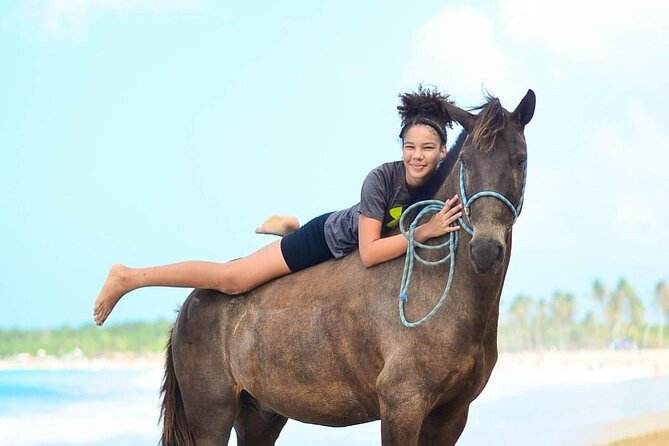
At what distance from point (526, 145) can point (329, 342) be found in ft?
4.56

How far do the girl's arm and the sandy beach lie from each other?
580 centimetres

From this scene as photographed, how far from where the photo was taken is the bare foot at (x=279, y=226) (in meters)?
5.72

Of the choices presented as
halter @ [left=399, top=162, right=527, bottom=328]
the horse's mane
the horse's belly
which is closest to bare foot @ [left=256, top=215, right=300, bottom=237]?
the horse's belly

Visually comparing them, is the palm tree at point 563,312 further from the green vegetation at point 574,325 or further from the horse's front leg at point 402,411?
the horse's front leg at point 402,411

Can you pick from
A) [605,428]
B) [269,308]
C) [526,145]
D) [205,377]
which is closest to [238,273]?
[269,308]

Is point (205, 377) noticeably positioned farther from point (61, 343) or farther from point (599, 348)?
point (599, 348)

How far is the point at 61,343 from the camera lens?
39656mm

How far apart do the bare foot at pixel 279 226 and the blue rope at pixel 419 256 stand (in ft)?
4.05

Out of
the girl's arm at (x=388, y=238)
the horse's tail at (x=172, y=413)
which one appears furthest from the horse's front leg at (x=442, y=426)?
the horse's tail at (x=172, y=413)

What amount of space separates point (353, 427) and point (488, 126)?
1264 cm

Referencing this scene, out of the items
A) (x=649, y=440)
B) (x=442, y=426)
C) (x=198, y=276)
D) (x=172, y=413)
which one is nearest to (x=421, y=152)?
(x=442, y=426)

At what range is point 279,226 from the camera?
5.73 m

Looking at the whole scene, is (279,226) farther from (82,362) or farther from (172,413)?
(82,362)

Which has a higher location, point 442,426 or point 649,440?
point 649,440
